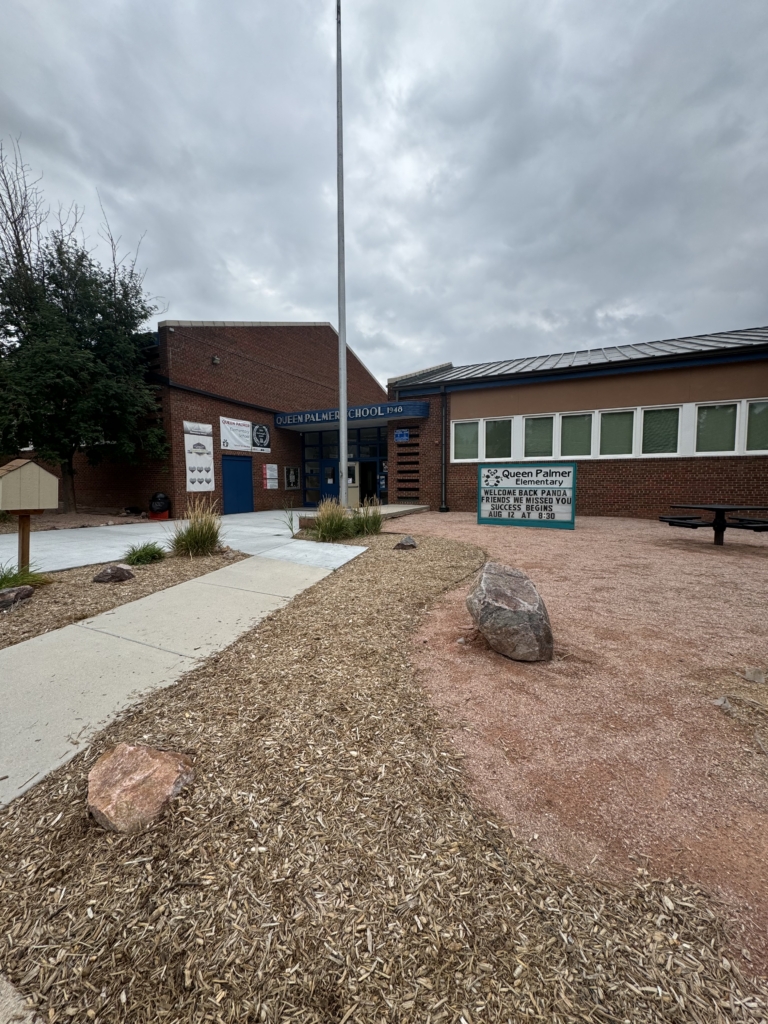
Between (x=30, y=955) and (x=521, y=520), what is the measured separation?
437 inches

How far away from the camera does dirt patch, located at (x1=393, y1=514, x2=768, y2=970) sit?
73.0 inches

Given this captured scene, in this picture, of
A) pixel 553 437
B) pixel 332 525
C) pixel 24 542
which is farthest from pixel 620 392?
pixel 24 542

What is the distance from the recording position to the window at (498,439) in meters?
15.8

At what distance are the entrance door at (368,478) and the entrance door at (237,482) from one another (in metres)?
5.13

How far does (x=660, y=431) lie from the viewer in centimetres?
1388

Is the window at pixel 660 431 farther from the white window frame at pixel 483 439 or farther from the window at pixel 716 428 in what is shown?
the white window frame at pixel 483 439

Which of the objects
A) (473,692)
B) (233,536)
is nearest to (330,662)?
(473,692)

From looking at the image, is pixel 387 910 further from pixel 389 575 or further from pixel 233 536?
pixel 233 536

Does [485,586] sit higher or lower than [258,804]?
higher

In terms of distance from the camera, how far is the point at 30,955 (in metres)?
1.49

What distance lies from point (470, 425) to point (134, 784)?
51.2 ft

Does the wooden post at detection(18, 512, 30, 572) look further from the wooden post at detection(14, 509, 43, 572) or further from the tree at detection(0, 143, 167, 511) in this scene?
the tree at detection(0, 143, 167, 511)

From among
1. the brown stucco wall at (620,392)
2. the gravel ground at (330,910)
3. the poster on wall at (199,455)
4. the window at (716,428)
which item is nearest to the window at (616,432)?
the brown stucco wall at (620,392)

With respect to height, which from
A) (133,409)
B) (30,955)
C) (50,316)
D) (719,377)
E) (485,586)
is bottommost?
(30,955)
